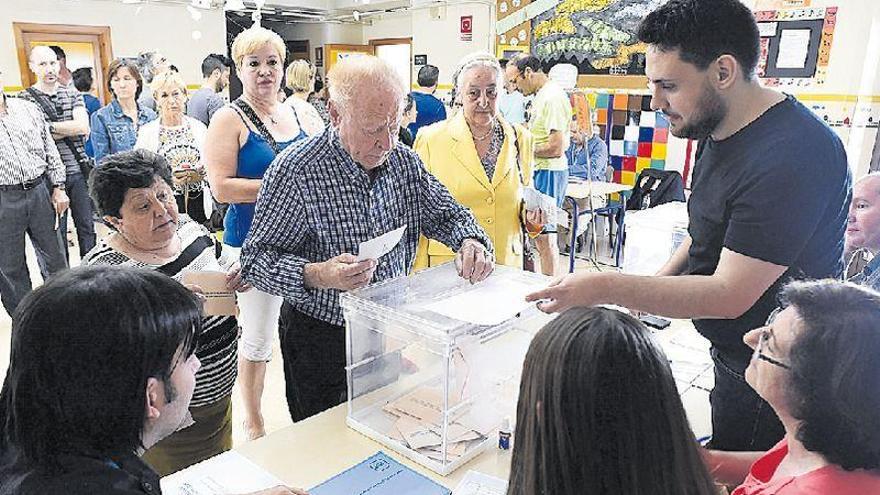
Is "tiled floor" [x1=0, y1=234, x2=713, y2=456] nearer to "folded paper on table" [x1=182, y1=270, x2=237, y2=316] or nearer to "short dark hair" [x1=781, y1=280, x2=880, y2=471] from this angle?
"short dark hair" [x1=781, y1=280, x2=880, y2=471]

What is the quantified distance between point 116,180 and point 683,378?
1652 mm

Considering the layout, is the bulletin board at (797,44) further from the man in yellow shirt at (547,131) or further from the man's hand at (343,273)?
the man's hand at (343,273)

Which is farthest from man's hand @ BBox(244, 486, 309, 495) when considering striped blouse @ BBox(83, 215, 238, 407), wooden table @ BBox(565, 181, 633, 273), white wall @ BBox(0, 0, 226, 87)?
white wall @ BBox(0, 0, 226, 87)

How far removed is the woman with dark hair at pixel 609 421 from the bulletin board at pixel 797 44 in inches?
185

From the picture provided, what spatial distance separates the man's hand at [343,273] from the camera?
1426mm

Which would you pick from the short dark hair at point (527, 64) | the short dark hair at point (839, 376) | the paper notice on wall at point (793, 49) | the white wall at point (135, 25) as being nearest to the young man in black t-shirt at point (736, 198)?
the short dark hair at point (839, 376)

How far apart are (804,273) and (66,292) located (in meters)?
1.34

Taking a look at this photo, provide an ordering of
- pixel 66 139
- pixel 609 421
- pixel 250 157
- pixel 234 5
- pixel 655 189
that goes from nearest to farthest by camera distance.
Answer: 1. pixel 609 421
2. pixel 250 157
3. pixel 66 139
4. pixel 655 189
5. pixel 234 5

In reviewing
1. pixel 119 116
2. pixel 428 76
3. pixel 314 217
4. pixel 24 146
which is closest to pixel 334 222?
pixel 314 217

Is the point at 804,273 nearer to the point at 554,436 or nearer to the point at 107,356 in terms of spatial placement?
the point at 554,436

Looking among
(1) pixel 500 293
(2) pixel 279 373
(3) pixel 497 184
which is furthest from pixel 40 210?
(1) pixel 500 293

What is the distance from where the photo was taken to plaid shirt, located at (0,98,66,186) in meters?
3.32

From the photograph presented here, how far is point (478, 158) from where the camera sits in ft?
7.88

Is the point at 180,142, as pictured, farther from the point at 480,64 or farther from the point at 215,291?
the point at 215,291
